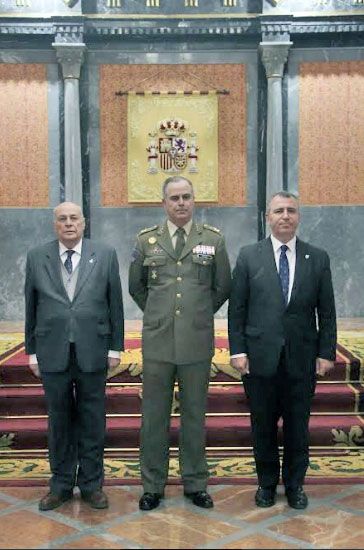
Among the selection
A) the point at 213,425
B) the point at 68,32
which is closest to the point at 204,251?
the point at 213,425

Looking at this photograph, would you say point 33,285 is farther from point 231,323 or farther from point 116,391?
point 116,391

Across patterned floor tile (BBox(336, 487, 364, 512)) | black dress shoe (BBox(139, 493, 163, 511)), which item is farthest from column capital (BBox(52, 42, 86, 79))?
patterned floor tile (BBox(336, 487, 364, 512))

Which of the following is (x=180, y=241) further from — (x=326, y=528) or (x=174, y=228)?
(x=326, y=528)

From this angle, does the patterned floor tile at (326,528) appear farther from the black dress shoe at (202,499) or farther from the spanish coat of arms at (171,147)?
the spanish coat of arms at (171,147)

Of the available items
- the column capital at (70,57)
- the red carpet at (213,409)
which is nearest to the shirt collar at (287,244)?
the red carpet at (213,409)

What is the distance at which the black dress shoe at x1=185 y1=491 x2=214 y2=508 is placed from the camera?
3756mm

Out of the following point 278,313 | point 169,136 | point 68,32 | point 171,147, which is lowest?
point 278,313

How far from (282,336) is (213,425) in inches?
52.3

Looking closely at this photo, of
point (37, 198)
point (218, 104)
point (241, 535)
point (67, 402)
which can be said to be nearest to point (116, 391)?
point (67, 402)

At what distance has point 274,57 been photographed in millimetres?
7445

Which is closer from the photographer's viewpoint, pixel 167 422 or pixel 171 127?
pixel 167 422

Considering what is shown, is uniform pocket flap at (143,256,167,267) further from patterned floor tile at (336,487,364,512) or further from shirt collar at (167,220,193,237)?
patterned floor tile at (336,487,364,512)

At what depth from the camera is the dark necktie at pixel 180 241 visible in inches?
148

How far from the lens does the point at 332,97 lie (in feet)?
25.0
